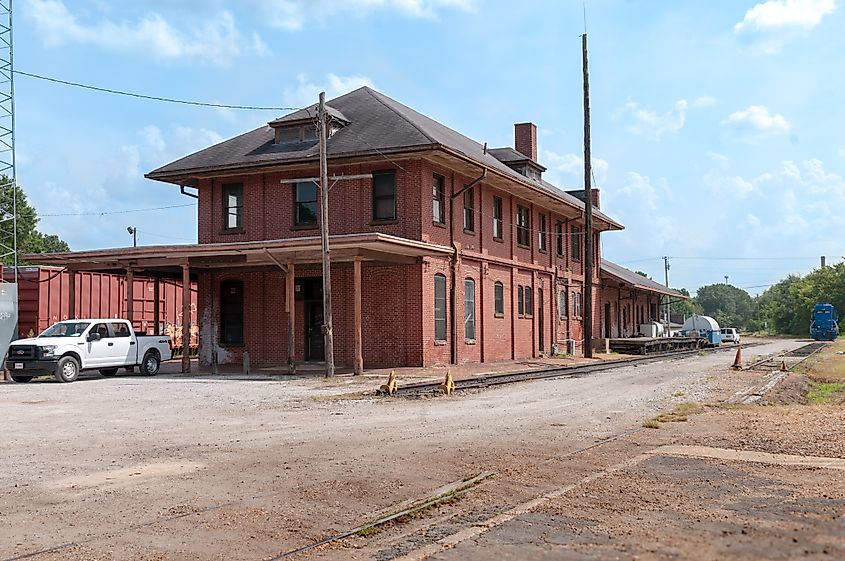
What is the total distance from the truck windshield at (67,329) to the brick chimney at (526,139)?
26557mm

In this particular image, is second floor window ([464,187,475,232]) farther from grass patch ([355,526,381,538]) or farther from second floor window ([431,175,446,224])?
grass patch ([355,526,381,538])

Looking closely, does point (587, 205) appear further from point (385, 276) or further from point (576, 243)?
point (385, 276)

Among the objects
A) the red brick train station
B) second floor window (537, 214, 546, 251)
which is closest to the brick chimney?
second floor window (537, 214, 546, 251)

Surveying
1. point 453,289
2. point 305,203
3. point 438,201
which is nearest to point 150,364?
point 305,203

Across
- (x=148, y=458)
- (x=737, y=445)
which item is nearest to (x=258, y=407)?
(x=148, y=458)

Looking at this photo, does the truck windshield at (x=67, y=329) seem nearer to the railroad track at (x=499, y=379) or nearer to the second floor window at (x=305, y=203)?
the second floor window at (x=305, y=203)

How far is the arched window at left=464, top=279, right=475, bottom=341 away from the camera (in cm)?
3089

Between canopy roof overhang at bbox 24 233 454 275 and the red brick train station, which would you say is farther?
the red brick train station

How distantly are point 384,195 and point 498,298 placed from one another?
7.74 meters

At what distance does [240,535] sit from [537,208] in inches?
1283

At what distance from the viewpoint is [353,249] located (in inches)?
966

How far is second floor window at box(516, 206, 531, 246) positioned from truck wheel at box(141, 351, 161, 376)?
15601 millimetres

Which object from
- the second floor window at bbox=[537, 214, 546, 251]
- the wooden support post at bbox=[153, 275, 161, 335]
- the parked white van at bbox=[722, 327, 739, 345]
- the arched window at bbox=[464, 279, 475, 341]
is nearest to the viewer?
the arched window at bbox=[464, 279, 475, 341]

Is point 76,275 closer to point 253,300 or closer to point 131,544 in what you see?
point 253,300
